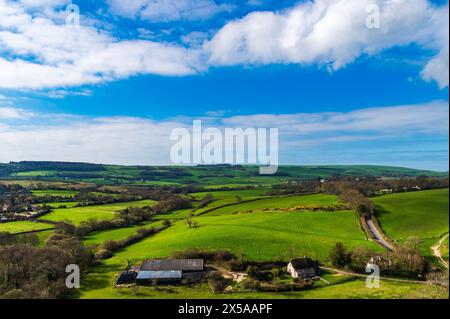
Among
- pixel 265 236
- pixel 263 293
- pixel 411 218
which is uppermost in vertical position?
pixel 411 218

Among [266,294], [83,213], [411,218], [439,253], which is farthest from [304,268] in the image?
[83,213]

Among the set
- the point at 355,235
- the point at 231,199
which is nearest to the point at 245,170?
the point at 231,199

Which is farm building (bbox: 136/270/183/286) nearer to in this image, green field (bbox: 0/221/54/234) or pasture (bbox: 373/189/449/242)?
green field (bbox: 0/221/54/234)

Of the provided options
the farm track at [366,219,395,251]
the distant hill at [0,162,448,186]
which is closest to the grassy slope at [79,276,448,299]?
the farm track at [366,219,395,251]

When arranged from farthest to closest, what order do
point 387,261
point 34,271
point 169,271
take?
point 387,261
point 169,271
point 34,271

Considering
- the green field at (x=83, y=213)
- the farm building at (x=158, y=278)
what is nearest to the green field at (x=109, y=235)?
the green field at (x=83, y=213)

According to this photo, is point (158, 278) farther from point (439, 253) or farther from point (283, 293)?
point (439, 253)
